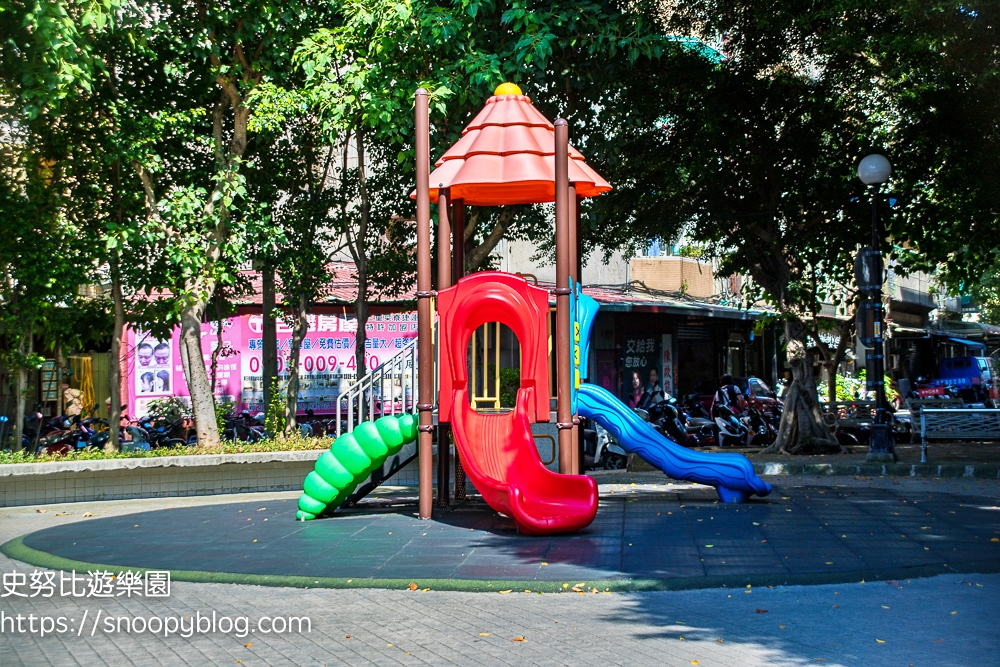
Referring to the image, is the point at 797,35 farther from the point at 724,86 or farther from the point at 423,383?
the point at 423,383

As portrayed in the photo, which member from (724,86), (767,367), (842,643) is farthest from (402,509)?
(767,367)

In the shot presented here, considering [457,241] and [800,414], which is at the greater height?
[457,241]

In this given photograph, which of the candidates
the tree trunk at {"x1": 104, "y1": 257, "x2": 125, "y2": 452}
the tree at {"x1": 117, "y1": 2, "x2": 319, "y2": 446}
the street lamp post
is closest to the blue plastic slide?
the street lamp post

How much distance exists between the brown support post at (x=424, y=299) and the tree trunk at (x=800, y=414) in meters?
9.85

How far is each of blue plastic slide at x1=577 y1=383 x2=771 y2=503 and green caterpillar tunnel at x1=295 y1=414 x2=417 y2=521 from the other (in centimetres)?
208

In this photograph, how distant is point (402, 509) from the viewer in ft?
39.7

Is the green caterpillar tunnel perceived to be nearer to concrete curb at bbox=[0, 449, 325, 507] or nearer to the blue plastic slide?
the blue plastic slide

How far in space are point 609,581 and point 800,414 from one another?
12272 millimetres

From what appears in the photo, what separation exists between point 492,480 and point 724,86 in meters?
10.9

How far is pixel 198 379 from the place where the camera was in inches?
596

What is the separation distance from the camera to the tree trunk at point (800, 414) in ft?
61.4

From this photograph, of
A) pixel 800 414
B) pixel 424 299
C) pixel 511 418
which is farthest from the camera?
pixel 800 414

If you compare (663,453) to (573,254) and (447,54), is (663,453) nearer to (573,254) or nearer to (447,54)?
(573,254)

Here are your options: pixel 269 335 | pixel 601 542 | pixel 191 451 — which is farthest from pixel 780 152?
pixel 601 542
